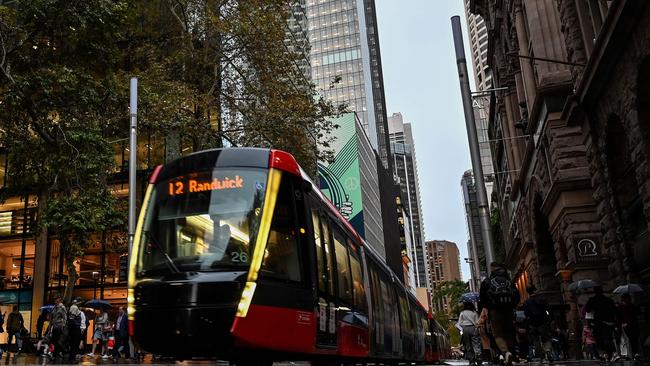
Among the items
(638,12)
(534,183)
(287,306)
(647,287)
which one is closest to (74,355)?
(287,306)

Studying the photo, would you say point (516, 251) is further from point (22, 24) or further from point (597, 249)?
point (22, 24)

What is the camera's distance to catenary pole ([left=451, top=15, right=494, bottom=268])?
1341 cm

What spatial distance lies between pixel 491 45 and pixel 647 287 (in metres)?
25.8

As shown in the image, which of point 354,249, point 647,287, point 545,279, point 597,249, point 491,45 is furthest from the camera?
point 491,45

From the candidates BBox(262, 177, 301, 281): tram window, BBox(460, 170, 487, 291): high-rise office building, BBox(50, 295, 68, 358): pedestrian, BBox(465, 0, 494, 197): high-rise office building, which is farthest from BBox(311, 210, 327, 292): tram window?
BBox(465, 0, 494, 197): high-rise office building

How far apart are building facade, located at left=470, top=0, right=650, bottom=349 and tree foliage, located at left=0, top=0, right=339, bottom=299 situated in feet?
29.8

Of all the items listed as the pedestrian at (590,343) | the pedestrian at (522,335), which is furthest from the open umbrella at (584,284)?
the pedestrian at (522,335)

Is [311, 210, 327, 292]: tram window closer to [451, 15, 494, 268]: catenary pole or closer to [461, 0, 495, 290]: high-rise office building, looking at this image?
[451, 15, 494, 268]: catenary pole

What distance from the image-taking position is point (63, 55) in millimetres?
18281

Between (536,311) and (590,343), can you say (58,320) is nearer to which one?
(536,311)

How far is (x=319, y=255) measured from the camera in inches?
356

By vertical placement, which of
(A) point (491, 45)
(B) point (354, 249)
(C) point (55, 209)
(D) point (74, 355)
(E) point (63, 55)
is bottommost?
(D) point (74, 355)

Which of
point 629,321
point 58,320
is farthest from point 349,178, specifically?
point 629,321

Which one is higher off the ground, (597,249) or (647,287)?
(597,249)
